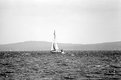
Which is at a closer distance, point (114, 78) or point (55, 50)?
point (114, 78)

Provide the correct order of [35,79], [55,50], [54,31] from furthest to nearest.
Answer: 1. [54,31]
2. [55,50]
3. [35,79]

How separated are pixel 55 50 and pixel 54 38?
435 inches

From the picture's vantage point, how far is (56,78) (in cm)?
A: 2900

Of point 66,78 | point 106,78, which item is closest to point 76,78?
point 66,78

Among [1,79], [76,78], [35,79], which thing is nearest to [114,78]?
[76,78]

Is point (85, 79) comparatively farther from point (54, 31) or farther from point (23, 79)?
point (54, 31)

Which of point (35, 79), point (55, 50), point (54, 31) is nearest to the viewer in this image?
point (35, 79)

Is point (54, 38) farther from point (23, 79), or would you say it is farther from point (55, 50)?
point (23, 79)

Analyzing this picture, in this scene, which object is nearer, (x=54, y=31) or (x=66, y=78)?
(x=66, y=78)

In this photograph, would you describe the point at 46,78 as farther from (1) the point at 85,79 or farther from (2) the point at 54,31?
(2) the point at 54,31

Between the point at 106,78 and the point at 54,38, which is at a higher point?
the point at 54,38

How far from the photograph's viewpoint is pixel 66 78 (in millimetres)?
29266

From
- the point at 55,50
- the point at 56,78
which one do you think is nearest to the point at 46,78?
the point at 56,78

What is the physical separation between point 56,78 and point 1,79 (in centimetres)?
742
